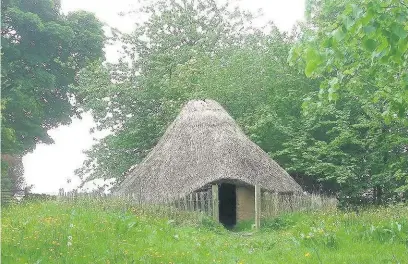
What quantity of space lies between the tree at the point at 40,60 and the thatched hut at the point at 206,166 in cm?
1246

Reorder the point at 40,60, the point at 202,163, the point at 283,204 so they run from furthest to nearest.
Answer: the point at 40,60 < the point at 202,163 < the point at 283,204

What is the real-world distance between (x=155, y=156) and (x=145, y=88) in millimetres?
9993

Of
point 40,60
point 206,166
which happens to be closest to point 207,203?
point 206,166

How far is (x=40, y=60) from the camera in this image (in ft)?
104

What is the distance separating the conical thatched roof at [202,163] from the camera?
16.9 m

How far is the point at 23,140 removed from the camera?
32.6m

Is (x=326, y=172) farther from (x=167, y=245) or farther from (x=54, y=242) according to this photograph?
(x=54, y=242)

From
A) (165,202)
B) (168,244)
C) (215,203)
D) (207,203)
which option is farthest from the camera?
(207,203)

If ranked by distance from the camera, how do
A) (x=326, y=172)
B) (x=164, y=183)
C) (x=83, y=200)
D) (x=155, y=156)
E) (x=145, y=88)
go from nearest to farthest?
(x=83, y=200)
(x=164, y=183)
(x=155, y=156)
(x=326, y=172)
(x=145, y=88)

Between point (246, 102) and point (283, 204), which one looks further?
point (246, 102)

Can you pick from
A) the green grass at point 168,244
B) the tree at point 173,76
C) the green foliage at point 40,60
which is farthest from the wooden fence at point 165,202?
the green foliage at point 40,60

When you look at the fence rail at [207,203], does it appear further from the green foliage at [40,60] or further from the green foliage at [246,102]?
the green foliage at [40,60]

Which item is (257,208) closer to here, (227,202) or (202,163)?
(202,163)

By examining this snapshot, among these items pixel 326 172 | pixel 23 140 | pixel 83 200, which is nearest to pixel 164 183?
pixel 83 200
